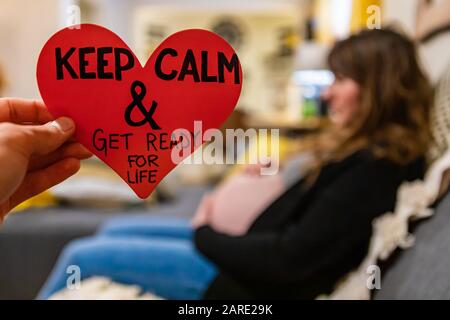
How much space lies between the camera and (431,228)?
2.17ft

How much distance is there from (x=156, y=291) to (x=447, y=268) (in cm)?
50

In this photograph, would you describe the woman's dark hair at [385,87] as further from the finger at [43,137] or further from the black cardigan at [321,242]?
the finger at [43,137]

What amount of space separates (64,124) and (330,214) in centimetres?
59

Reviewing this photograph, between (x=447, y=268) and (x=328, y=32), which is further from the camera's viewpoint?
(x=328, y=32)

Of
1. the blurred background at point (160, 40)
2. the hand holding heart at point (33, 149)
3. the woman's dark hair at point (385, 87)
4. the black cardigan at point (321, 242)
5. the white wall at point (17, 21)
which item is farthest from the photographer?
the white wall at point (17, 21)

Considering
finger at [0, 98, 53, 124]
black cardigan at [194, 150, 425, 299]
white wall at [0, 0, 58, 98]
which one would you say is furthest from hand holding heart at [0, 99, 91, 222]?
white wall at [0, 0, 58, 98]

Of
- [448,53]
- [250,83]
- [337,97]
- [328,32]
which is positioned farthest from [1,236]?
[250,83]

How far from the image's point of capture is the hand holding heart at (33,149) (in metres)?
0.33

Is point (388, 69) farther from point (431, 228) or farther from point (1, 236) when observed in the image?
point (1, 236)

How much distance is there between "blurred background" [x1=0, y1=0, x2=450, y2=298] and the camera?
1186 millimetres

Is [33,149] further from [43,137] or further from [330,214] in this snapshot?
[330,214]

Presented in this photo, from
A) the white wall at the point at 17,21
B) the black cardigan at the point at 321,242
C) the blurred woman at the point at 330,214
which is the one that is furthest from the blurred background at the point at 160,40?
the black cardigan at the point at 321,242

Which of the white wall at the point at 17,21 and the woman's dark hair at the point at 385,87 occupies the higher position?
the white wall at the point at 17,21

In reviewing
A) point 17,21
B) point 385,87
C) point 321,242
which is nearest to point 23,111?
point 321,242
